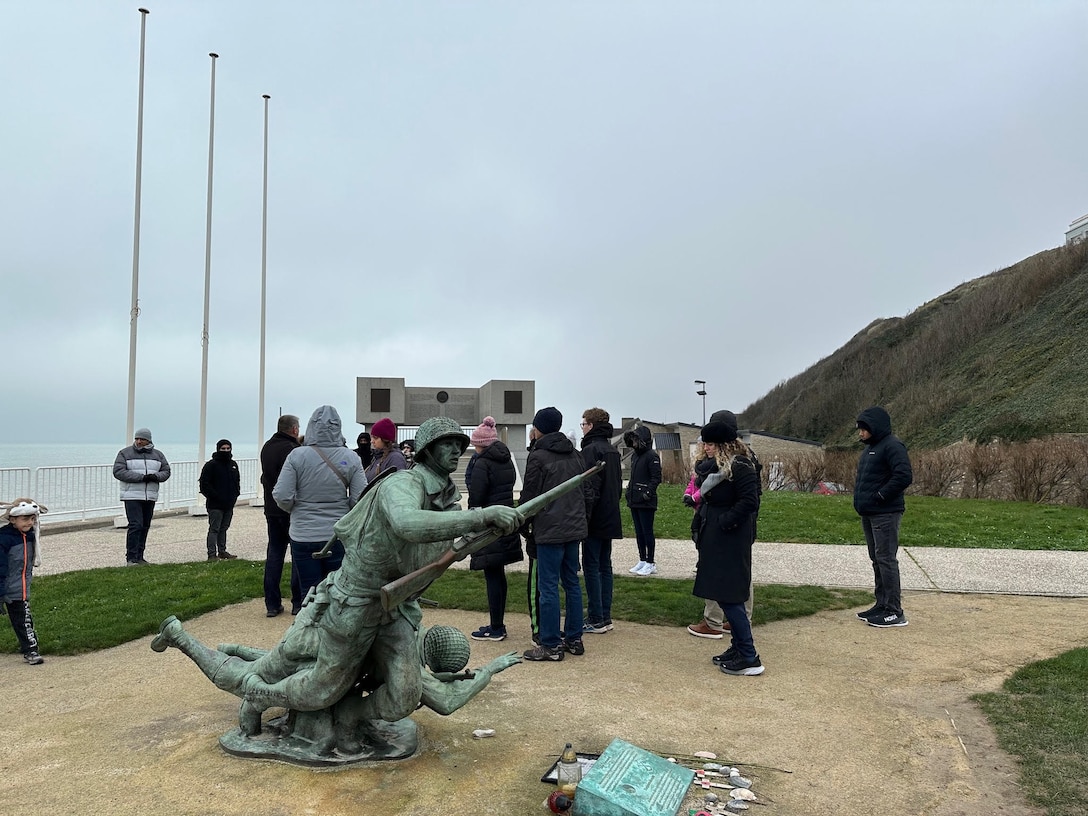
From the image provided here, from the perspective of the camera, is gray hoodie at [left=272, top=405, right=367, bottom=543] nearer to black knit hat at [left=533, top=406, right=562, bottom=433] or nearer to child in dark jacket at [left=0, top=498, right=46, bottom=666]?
black knit hat at [left=533, top=406, right=562, bottom=433]

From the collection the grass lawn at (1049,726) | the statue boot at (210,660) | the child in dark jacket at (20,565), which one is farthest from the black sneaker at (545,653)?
the child in dark jacket at (20,565)

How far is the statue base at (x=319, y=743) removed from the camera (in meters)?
3.70

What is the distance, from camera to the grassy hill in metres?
39.1

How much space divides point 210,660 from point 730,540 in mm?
3496

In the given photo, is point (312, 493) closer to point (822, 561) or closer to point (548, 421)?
point (548, 421)

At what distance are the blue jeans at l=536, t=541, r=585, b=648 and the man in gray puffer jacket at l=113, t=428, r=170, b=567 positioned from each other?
20.2 feet

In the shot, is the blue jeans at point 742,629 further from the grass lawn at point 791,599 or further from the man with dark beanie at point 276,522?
the man with dark beanie at point 276,522

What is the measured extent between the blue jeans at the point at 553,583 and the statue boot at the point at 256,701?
227cm

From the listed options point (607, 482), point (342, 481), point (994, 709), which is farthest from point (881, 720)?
point (342, 481)

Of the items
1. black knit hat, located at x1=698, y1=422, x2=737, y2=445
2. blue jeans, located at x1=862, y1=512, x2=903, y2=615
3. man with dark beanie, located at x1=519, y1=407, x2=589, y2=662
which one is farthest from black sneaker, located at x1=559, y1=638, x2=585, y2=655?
blue jeans, located at x1=862, y1=512, x2=903, y2=615

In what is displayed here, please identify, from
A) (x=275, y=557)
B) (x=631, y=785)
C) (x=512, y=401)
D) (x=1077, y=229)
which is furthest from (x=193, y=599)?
(x=1077, y=229)

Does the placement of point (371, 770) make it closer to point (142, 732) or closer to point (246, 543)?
point (142, 732)

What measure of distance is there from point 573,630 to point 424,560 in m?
2.71

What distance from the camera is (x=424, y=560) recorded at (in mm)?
3430
